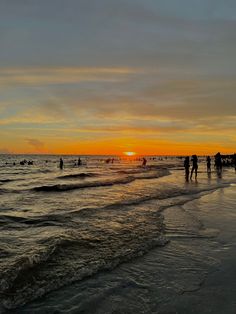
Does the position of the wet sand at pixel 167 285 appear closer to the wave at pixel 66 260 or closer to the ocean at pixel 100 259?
the ocean at pixel 100 259

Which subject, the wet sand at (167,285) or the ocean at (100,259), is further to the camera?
the ocean at (100,259)

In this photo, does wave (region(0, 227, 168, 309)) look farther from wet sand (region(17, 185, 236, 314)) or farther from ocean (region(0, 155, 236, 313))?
wet sand (region(17, 185, 236, 314))

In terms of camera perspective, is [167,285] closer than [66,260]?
Yes

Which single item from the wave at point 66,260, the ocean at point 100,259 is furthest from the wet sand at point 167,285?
the wave at point 66,260

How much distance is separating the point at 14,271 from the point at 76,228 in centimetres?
470

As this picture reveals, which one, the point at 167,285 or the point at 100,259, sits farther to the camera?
the point at 100,259

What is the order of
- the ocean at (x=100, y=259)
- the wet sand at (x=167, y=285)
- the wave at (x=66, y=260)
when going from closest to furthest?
the wet sand at (x=167, y=285) < the ocean at (x=100, y=259) < the wave at (x=66, y=260)

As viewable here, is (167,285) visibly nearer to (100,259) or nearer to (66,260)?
(100,259)

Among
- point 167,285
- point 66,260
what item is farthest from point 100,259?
point 167,285

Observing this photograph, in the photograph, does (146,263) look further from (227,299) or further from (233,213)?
(233,213)

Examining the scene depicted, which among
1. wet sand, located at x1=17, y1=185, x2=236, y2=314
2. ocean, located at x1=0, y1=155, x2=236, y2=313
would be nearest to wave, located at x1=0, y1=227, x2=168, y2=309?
ocean, located at x1=0, y1=155, x2=236, y2=313

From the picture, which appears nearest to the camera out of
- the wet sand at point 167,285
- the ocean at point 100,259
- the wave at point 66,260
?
the wet sand at point 167,285

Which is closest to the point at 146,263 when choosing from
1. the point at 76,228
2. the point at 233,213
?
the point at 76,228

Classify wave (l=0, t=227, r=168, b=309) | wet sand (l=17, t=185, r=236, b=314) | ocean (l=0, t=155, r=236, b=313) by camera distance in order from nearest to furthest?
wet sand (l=17, t=185, r=236, b=314)
ocean (l=0, t=155, r=236, b=313)
wave (l=0, t=227, r=168, b=309)
